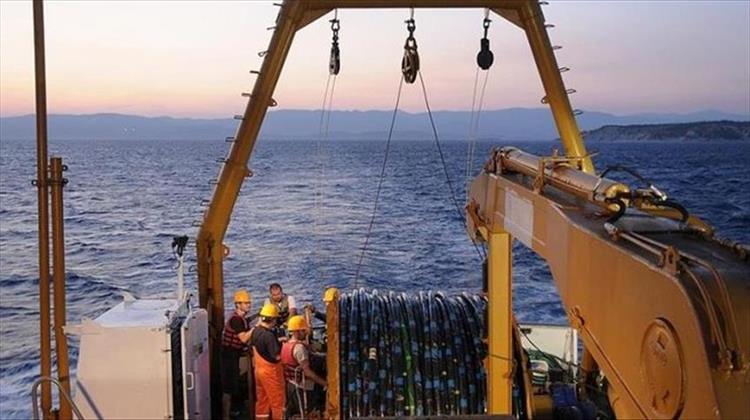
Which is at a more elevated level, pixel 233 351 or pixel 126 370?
pixel 126 370

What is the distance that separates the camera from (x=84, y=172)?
8112 cm

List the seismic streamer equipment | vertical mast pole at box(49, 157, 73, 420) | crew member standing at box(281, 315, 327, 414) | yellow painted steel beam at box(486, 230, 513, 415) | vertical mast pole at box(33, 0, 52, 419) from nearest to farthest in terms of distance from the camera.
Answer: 1. the seismic streamer equipment
2. vertical mast pole at box(33, 0, 52, 419)
3. vertical mast pole at box(49, 157, 73, 420)
4. yellow painted steel beam at box(486, 230, 513, 415)
5. crew member standing at box(281, 315, 327, 414)

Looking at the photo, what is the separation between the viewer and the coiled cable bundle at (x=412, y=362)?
8.22m

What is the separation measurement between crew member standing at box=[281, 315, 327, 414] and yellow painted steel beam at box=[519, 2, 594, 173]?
351 cm

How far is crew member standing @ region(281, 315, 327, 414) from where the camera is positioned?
8.38 metres

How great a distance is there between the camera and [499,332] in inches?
313

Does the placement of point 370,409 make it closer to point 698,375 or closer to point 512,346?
point 512,346

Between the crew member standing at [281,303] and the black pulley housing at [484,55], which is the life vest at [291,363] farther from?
the black pulley housing at [484,55]

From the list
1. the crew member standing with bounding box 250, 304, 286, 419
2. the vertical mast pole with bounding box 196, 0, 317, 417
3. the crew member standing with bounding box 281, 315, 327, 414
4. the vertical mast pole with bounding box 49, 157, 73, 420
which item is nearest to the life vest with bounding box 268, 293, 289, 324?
the vertical mast pole with bounding box 196, 0, 317, 417

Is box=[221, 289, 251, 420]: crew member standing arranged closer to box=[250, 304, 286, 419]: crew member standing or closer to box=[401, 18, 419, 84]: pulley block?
box=[250, 304, 286, 419]: crew member standing

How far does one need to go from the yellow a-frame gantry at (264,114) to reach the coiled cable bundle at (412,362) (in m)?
0.39

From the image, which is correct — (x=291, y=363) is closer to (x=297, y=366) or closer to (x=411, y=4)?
(x=297, y=366)

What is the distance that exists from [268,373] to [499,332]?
238 cm

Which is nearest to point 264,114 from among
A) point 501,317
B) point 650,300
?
point 501,317
